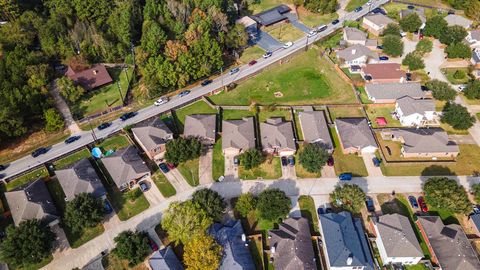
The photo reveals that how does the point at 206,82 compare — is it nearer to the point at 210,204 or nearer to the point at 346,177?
the point at 210,204

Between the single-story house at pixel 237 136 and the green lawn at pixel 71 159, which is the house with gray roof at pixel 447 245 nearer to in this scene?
the single-story house at pixel 237 136

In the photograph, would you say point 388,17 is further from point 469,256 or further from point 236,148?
point 469,256

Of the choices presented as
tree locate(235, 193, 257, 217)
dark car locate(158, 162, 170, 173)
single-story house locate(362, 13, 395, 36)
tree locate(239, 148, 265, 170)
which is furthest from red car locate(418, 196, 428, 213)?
single-story house locate(362, 13, 395, 36)

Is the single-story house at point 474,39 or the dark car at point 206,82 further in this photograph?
the single-story house at point 474,39

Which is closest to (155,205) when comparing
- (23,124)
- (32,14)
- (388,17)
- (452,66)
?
(23,124)

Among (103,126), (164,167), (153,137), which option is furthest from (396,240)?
(103,126)

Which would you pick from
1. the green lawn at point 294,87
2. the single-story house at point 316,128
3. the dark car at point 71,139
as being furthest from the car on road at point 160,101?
the single-story house at point 316,128
